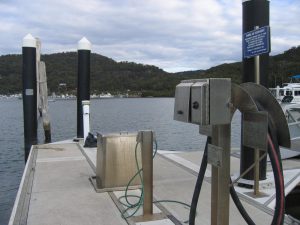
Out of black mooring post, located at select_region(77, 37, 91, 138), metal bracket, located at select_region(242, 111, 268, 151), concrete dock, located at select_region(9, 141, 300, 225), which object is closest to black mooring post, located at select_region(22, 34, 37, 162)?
black mooring post, located at select_region(77, 37, 91, 138)

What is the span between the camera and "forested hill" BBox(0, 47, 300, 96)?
7300 centimetres

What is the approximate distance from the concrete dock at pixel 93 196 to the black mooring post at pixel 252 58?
562mm

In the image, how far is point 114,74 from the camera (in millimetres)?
88562

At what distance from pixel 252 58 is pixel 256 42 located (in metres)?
0.29

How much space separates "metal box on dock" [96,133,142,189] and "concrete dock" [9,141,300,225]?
0.20 meters

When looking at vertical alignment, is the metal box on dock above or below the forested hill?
below

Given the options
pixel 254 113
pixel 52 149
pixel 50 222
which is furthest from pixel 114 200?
pixel 52 149

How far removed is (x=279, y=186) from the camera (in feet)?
9.59

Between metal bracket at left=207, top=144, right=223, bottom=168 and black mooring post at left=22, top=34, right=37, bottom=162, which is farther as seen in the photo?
black mooring post at left=22, top=34, right=37, bottom=162

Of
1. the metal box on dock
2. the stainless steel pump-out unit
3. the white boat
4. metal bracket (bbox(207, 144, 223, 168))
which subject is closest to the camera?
the stainless steel pump-out unit

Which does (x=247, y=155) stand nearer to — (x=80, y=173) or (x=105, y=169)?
(x=105, y=169)

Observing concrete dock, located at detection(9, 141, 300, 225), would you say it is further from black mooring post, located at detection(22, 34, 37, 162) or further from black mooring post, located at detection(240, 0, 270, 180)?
black mooring post, located at detection(22, 34, 37, 162)

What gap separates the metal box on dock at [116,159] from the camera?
5.81 metres

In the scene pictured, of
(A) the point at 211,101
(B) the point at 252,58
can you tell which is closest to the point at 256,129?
(A) the point at 211,101
